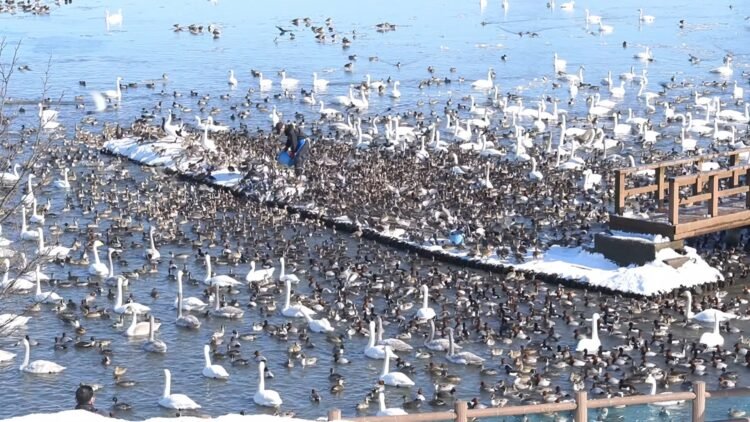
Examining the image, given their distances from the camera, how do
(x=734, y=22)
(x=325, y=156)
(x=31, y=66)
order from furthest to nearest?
(x=734, y=22), (x=31, y=66), (x=325, y=156)

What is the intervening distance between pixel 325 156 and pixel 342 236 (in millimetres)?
8296

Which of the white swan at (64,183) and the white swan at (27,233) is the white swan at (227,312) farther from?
the white swan at (64,183)

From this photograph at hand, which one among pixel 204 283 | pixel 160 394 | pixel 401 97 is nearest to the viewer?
pixel 160 394

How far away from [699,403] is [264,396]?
11.6m

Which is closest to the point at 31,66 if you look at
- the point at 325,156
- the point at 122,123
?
the point at 122,123

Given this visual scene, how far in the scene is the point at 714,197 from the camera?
105 feet

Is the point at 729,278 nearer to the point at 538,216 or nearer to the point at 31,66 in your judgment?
the point at 538,216

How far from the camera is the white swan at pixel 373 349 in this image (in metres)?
26.5

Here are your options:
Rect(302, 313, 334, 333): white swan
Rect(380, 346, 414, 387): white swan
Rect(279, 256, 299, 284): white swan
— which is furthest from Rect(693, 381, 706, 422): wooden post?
Rect(279, 256, 299, 284): white swan

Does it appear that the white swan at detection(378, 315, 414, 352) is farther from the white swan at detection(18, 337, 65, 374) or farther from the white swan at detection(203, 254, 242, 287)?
the white swan at detection(18, 337, 65, 374)

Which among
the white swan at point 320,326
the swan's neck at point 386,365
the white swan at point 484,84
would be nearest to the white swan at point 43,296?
the white swan at point 320,326

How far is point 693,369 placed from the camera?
25.9 meters

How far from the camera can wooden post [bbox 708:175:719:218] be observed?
32.0 metres

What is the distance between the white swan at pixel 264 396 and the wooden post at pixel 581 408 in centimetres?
1119
